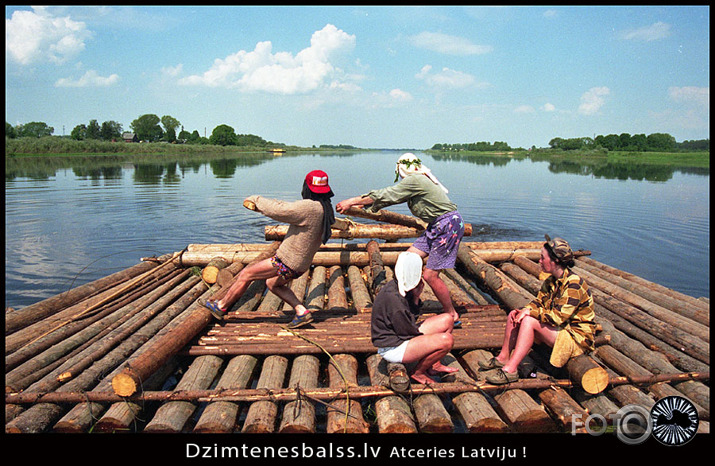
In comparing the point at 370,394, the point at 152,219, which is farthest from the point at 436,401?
the point at 152,219

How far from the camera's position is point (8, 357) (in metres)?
5.29

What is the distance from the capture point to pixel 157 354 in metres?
4.81

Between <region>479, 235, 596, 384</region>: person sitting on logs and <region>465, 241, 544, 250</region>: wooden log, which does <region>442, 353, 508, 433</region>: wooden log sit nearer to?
<region>479, 235, 596, 384</region>: person sitting on logs

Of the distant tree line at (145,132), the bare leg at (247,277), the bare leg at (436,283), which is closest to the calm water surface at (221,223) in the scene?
the bare leg at (247,277)

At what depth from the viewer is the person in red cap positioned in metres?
5.71

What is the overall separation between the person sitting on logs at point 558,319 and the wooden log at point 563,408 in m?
0.31

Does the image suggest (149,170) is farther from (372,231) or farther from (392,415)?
(392,415)

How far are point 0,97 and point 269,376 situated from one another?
13.4 feet

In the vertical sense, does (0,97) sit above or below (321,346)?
above

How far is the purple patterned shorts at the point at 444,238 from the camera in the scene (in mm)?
5988

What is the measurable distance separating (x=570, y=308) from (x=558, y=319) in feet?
0.58

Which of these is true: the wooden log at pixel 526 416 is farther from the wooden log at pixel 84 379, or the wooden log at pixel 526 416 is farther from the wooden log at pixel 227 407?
the wooden log at pixel 84 379

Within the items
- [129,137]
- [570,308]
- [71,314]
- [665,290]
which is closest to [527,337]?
[570,308]
